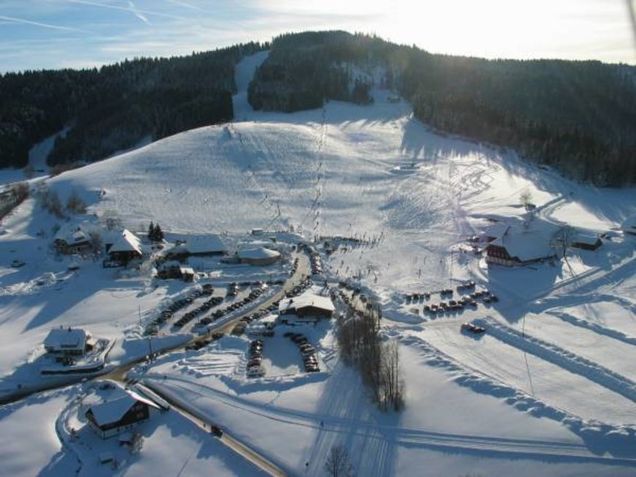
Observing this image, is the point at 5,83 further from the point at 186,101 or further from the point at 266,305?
the point at 266,305

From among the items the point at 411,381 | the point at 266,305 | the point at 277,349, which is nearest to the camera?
the point at 411,381

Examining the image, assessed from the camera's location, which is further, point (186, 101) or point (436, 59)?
point (436, 59)

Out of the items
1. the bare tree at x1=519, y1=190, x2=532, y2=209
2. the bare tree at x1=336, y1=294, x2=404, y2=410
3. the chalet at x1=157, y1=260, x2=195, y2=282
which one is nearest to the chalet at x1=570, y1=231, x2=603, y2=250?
the bare tree at x1=519, y1=190, x2=532, y2=209

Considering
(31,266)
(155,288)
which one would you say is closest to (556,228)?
(155,288)

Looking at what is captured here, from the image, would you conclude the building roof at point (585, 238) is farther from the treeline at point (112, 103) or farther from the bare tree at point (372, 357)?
the treeline at point (112, 103)

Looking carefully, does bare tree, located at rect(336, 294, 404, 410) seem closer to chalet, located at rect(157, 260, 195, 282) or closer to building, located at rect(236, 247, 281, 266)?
chalet, located at rect(157, 260, 195, 282)

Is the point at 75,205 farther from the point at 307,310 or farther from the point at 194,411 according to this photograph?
the point at 194,411

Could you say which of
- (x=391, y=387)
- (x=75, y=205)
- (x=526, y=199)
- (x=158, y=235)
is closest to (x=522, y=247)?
(x=526, y=199)

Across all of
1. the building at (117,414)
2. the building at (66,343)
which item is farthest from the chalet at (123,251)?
the building at (117,414)
